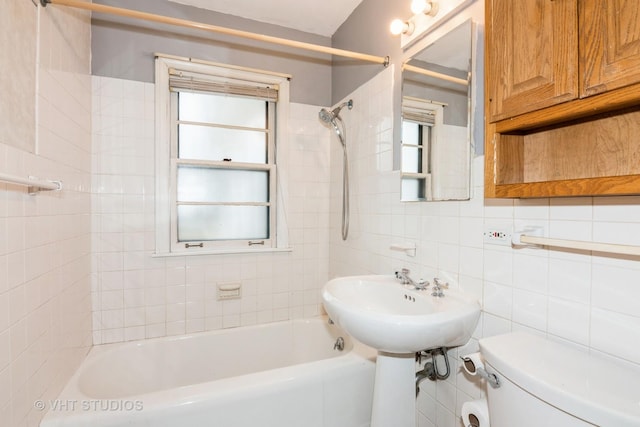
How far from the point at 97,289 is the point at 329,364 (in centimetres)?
151

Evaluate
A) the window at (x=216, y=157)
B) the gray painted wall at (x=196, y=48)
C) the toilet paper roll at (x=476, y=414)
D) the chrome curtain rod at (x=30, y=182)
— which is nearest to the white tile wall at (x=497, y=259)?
the toilet paper roll at (x=476, y=414)

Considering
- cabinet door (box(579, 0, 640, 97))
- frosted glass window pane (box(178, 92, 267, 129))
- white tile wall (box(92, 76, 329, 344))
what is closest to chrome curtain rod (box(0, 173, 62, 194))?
white tile wall (box(92, 76, 329, 344))

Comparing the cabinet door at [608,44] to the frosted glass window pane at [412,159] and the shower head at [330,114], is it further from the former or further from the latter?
the shower head at [330,114]

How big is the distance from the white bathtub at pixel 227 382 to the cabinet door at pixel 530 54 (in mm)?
1315

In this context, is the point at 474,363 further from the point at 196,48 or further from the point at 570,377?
the point at 196,48

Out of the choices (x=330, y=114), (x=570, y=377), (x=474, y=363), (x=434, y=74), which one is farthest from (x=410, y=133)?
(x=570, y=377)

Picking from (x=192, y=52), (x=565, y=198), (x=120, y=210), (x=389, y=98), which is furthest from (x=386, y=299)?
(x=192, y=52)

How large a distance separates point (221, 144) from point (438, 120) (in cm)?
153

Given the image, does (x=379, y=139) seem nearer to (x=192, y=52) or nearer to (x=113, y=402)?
(x=192, y=52)

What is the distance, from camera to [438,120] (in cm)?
149

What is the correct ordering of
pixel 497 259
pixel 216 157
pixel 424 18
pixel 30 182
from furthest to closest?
pixel 216 157 < pixel 424 18 < pixel 497 259 < pixel 30 182

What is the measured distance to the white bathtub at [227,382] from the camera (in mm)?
1272

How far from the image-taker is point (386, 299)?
1.53 meters

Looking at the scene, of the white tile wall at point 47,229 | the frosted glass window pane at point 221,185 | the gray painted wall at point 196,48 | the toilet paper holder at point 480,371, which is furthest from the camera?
the frosted glass window pane at point 221,185
